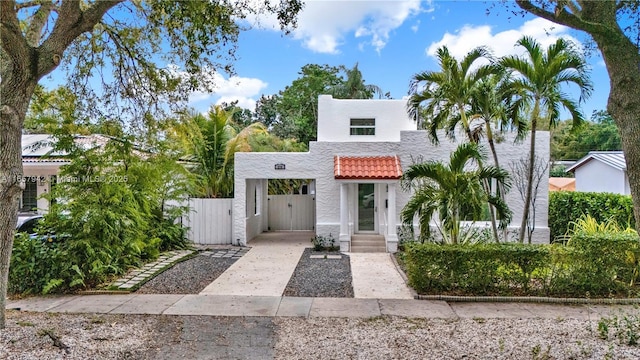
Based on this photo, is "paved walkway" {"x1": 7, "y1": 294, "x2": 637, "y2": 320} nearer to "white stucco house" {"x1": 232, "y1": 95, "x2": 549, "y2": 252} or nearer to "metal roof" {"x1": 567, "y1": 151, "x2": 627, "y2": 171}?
"white stucco house" {"x1": 232, "y1": 95, "x2": 549, "y2": 252}

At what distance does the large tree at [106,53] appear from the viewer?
5.64m

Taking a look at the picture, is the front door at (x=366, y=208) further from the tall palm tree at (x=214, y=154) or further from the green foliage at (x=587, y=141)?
the green foliage at (x=587, y=141)

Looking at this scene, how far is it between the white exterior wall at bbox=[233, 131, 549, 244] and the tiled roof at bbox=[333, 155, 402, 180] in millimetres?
251

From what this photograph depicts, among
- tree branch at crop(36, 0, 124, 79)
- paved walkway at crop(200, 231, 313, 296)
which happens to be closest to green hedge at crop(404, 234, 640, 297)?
paved walkway at crop(200, 231, 313, 296)

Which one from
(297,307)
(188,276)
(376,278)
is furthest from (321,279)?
(188,276)

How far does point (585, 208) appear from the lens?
13.6 metres

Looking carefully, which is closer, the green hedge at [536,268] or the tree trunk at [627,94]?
the tree trunk at [627,94]

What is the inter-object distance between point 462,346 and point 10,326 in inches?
252

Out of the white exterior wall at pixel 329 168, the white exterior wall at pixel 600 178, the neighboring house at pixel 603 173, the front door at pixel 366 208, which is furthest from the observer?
the white exterior wall at pixel 600 178

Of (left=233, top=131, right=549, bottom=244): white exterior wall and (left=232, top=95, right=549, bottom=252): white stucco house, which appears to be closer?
(left=232, top=95, right=549, bottom=252): white stucco house

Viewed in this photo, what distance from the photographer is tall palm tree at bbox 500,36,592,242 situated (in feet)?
31.6

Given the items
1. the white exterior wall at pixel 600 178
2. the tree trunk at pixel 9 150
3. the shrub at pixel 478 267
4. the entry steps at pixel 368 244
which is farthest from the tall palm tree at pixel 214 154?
the white exterior wall at pixel 600 178

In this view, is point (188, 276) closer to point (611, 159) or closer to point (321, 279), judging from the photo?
point (321, 279)

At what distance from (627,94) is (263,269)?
8.79m
